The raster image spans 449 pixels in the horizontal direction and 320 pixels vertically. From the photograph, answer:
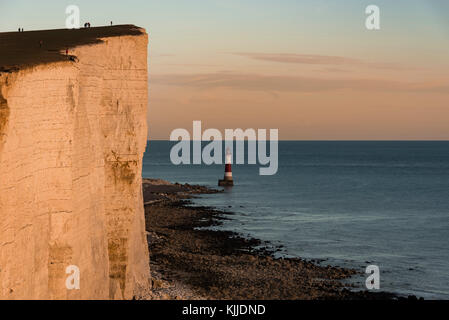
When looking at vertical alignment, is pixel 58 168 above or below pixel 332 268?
above

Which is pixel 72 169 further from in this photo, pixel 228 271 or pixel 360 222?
Answer: pixel 360 222

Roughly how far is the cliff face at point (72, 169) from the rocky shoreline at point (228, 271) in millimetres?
4740

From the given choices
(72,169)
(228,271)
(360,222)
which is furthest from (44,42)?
(360,222)

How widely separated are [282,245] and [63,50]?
95.0 feet

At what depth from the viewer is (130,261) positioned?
75.4 feet

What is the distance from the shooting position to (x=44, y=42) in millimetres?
20625

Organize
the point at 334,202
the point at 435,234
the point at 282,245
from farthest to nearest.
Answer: the point at 334,202
the point at 435,234
the point at 282,245

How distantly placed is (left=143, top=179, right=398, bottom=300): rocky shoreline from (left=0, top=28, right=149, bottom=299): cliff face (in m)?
4.74

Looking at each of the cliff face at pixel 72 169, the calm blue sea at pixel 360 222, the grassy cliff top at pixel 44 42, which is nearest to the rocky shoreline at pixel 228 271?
the calm blue sea at pixel 360 222

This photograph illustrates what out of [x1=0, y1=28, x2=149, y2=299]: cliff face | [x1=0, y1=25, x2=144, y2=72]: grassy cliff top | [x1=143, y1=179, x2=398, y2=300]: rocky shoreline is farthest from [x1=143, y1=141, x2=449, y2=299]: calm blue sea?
[x1=0, y1=25, x2=144, y2=72]: grassy cliff top

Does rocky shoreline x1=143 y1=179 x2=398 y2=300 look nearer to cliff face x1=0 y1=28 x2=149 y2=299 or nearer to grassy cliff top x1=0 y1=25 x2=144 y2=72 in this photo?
cliff face x1=0 y1=28 x2=149 y2=299

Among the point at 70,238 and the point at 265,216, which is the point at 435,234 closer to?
the point at 265,216

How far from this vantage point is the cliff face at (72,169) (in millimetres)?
13180
